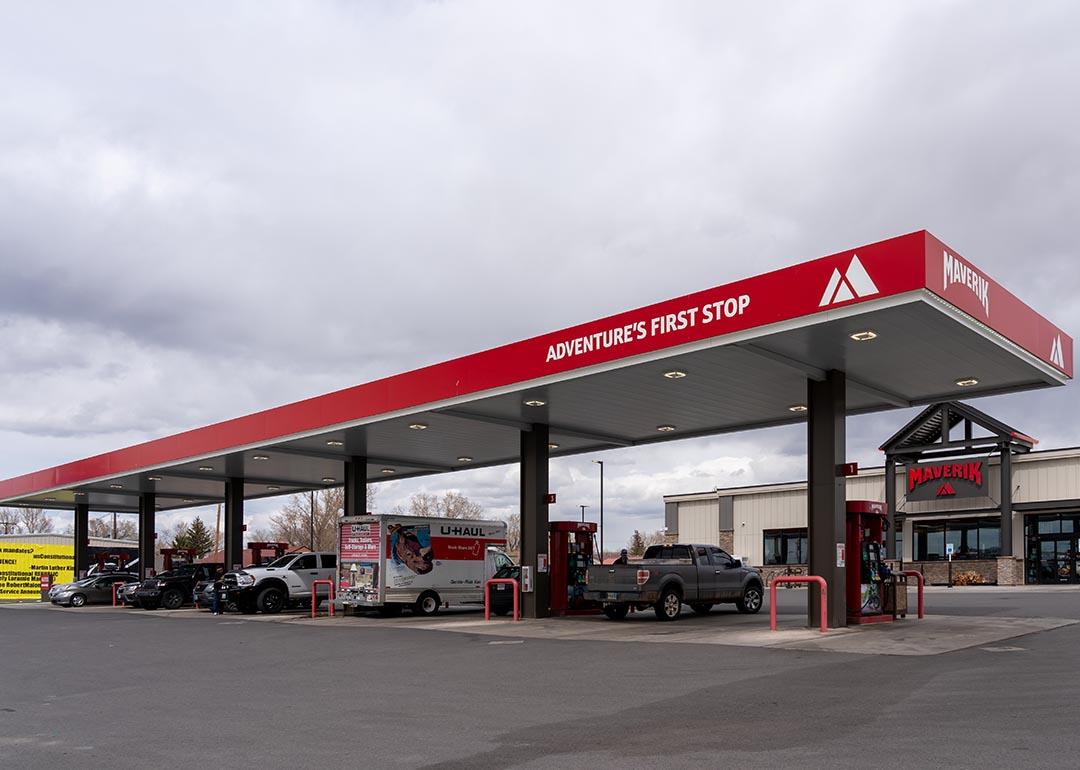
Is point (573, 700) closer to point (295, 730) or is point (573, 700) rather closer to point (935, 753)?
point (295, 730)

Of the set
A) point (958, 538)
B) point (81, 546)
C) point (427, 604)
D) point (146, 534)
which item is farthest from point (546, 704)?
point (81, 546)

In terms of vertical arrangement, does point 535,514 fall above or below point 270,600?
above

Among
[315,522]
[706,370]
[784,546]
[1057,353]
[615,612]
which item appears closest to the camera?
[1057,353]

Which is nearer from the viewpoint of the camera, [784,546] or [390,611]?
[390,611]

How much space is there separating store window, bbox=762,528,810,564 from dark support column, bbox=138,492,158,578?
98.1 feet

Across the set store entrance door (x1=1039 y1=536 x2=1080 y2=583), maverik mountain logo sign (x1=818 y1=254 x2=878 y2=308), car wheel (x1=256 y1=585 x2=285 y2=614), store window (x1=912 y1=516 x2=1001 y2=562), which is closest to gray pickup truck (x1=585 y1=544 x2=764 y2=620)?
maverik mountain logo sign (x1=818 y1=254 x2=878 y2=308)

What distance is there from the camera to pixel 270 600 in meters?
30.8

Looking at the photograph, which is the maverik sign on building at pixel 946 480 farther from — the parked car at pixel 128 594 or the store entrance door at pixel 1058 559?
the parked car at pixel 128 594

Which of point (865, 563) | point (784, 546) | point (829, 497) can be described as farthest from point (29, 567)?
point (829, 497)

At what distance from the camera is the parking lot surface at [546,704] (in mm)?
8047

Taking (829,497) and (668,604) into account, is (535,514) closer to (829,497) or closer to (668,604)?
(668,604)

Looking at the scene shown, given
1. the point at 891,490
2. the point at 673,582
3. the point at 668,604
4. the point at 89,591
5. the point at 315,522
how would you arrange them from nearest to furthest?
the point at 668,604 → the point at 673,582 → the point at 89,591 → the point at 891,490 → the point at 315,522

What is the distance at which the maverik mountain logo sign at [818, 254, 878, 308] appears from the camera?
14.4m

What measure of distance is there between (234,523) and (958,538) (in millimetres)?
31635
